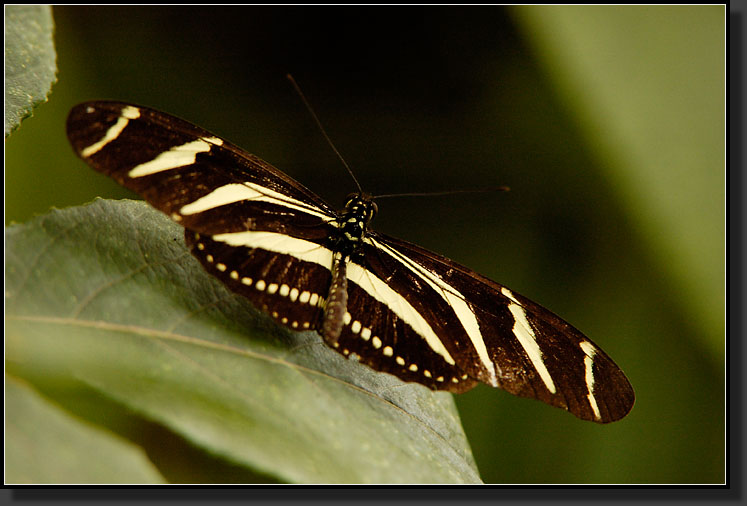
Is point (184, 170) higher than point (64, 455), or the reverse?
point (184, 170)

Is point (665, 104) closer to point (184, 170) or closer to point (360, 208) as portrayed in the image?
point (360, 208)

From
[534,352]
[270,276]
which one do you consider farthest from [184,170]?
[534,352]

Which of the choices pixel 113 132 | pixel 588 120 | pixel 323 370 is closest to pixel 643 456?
pixel 588 120

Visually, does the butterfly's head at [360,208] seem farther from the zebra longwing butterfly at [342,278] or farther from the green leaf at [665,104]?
the green leaf at [665,104]

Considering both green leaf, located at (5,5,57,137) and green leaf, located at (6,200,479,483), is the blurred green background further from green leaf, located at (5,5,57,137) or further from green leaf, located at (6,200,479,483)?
green leaf, located at (6,200,479,483)

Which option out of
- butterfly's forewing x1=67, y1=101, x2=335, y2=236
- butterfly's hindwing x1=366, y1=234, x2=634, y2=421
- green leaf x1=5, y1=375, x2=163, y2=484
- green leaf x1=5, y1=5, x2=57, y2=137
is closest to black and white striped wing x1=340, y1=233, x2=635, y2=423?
butterfly's hindwing x1=366, y1=234, x2=634, y2=421

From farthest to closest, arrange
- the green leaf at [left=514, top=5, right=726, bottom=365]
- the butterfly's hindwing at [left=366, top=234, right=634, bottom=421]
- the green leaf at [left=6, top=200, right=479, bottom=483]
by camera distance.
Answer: the green leaf at [left=514, top=5, right=726, bottom=365], the butterfly's hindwing at [left=366, top=234, right=634, bottom=421], the green leaf at [left=6, top=200, right=479, bottom=483]

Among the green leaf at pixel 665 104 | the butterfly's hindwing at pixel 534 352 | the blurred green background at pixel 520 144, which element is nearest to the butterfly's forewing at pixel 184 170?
the butterfly's hindwing at pixel 534 352
